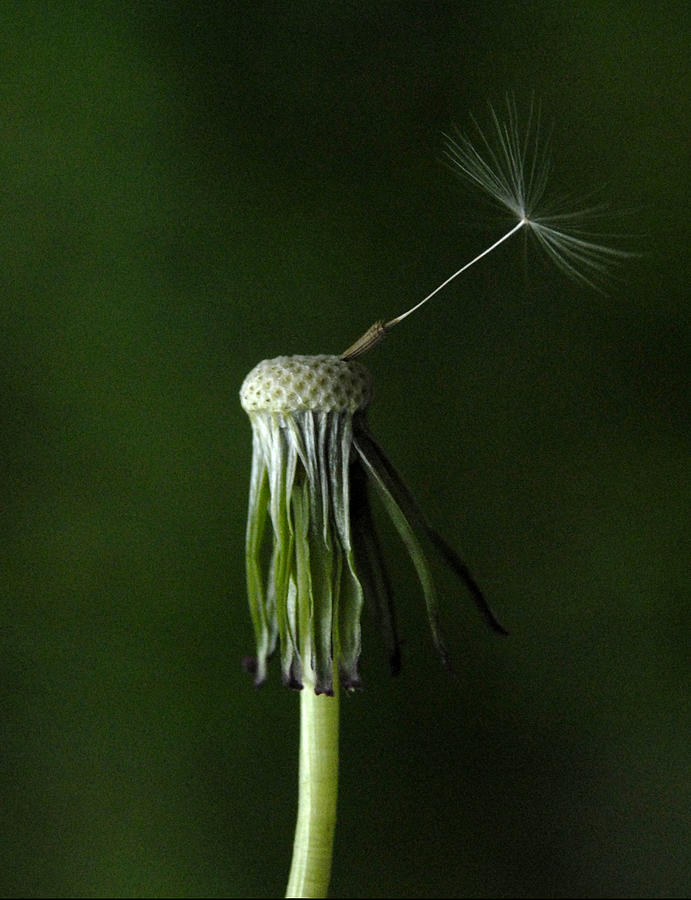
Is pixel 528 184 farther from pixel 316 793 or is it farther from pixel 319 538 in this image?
pixel 316 793

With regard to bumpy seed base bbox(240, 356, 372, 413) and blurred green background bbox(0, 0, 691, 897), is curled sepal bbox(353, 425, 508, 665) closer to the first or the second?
bumpy seed base bbox(240, 356, 372, 413)

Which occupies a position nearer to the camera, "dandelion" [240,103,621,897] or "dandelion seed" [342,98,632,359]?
"dandelion" [240,103,621,897]

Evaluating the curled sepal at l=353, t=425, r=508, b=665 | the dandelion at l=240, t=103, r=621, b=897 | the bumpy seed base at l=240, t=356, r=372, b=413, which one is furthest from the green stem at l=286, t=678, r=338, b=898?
the bumpy seed base at l=240, t=356, r=372, b=413

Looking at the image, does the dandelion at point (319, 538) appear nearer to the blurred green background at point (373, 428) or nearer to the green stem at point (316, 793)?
the green stem at point (316, 793)

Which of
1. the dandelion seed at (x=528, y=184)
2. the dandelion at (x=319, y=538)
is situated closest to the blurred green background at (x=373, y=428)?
the dandelion seed at (x=528, y=184)

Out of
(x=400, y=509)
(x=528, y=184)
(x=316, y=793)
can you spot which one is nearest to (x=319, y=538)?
(x=400, y=509)
